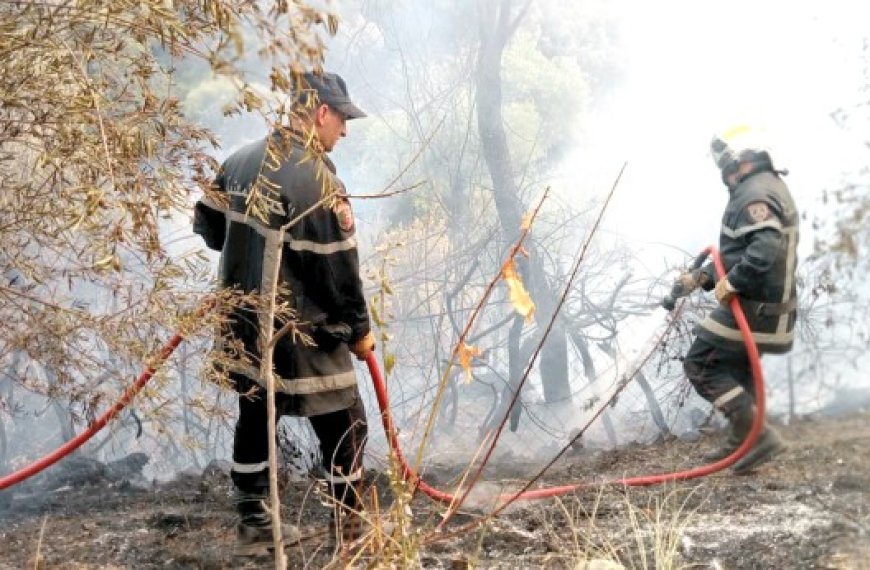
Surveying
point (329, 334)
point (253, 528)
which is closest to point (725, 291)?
point (329, 334)

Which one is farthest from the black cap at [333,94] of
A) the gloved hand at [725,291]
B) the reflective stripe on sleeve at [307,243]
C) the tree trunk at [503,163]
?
the tree trunk at [503,163]

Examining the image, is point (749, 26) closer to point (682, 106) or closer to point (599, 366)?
point (682, 106)

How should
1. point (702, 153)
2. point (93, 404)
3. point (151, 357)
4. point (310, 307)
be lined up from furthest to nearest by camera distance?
point (702, 153) → point (310, 307) → point (93, 404) → point (151, 357)

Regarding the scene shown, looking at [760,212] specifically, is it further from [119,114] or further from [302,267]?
[119,114]

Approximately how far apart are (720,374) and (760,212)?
3.02 ft

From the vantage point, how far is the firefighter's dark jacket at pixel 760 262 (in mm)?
4898

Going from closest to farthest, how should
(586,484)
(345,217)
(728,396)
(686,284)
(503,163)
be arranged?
(345,217), (586,484), (728,396), (686,284), (503,163)

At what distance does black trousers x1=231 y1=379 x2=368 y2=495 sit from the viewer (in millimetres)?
3779

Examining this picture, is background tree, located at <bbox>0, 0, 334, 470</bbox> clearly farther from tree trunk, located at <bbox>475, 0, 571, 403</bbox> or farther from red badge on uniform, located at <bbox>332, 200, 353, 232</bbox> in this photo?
tree trunk, located at <bbox>475, 0, 571, 403</bbox>

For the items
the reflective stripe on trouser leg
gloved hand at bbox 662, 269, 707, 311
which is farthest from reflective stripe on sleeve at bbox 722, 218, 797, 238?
the reflective stripe on trouser leg

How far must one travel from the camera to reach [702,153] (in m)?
9.16

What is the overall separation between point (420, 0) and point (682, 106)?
268 centimetres

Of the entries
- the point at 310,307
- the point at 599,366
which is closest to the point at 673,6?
the point at 599,366

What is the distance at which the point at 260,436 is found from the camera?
384cm
